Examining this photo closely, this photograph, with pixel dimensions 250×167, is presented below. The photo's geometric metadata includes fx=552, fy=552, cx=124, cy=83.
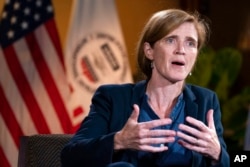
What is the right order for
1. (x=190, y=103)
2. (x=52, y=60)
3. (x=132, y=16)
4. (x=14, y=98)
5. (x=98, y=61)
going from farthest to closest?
(x=132, y=16), (x=98, y=61), (x=52, y=60), (x=14, y=98), (x=190, y=103)

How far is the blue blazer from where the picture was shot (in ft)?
4.96

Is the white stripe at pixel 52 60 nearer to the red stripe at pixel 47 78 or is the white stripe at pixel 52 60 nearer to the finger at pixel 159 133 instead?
the red stripe at pixel 47 78

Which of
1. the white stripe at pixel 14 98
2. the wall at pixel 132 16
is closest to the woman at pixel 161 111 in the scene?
the white stripe at pixel 14 98

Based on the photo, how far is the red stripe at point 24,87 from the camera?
3.60m

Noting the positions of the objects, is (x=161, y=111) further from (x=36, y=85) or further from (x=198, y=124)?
(x=36, y=85)

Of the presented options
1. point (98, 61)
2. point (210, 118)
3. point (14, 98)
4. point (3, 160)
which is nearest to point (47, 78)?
point (14, 98)

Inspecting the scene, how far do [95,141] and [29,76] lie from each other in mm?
2192

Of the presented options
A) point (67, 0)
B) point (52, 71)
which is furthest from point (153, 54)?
point (67, 0)

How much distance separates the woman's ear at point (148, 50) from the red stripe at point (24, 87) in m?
2.02

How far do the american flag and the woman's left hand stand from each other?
2.30 m

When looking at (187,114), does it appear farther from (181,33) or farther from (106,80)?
(106,80)

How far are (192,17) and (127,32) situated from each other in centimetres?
274

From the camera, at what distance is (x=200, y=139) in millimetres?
1431

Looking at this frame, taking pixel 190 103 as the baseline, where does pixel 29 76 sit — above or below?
below
